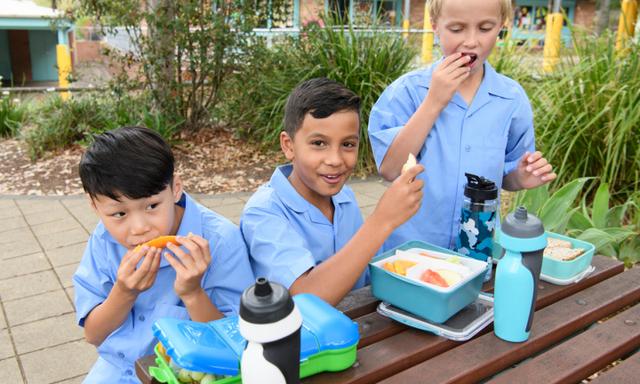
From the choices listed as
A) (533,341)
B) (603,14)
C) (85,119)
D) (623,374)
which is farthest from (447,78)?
(603,14)

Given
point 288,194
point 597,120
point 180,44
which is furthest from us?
point 180,44

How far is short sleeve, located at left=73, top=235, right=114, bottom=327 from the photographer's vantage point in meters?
1.62

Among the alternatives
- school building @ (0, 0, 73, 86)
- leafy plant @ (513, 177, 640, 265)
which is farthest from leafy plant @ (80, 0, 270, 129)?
school building @ (0, 0, 73, 86)

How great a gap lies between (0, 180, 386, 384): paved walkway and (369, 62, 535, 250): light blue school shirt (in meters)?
1.78

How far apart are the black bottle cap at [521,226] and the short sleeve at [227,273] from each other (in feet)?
2.44

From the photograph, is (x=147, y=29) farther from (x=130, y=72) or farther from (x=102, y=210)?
(x=102, y=210)

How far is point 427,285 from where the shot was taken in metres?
1.41

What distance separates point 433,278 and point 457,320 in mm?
122

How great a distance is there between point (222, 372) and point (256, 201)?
2.29 feet

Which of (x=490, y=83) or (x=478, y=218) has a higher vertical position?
(x=490, y=83)

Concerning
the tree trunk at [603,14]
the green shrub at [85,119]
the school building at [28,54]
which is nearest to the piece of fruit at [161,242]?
the green shrub at [85,119]

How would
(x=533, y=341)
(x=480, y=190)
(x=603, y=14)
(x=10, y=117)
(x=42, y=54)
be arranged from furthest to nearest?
(x=42, y=54) → (x=603, y=14) → (x=10, y=117) → (x=480, y=190) → (x=533, y=341)

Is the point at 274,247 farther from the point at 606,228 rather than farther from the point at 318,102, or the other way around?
the point at 606,228

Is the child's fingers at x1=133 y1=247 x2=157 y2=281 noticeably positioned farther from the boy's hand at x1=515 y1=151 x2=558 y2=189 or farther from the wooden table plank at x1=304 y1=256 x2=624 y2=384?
the boy's hand at x1=515 y1=151 x2=558 y2=189
